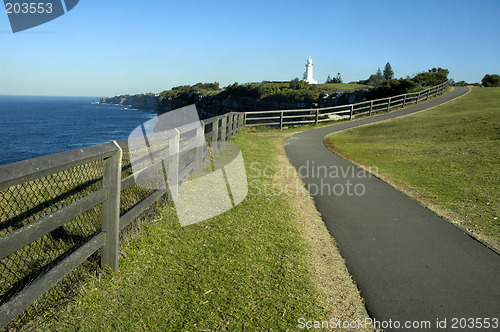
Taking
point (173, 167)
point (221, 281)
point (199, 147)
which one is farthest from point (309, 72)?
point (221, 281)

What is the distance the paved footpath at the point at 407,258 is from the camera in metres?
3.75

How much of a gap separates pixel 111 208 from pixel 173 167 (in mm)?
2595

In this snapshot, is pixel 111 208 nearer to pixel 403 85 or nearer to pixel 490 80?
pixel 403 85

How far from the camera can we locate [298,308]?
3633 millimetres

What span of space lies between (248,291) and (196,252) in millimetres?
1095

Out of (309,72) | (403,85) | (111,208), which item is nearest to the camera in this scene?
(111,208)

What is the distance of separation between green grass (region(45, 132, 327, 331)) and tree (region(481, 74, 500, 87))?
220 ft

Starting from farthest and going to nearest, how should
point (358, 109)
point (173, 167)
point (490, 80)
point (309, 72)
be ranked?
point (309, 72), point (490, 80), point (358, 109), point (173, 167)

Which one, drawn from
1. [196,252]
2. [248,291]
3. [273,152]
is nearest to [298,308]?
[248,291]

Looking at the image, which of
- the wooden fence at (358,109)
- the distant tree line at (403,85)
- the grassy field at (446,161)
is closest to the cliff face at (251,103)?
the distant tree line at (403,85)

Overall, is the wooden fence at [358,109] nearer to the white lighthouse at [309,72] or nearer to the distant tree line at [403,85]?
the distant tree line at [403,85]

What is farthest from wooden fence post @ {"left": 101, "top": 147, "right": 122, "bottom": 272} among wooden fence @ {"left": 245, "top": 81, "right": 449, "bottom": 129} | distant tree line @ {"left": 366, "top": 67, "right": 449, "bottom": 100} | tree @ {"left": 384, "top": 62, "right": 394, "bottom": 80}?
tree @ {"left": 384, "top": 62, "right": 394, "bottom": 80}

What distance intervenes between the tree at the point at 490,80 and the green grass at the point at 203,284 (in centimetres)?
6719

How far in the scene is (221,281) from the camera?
4.04 m
